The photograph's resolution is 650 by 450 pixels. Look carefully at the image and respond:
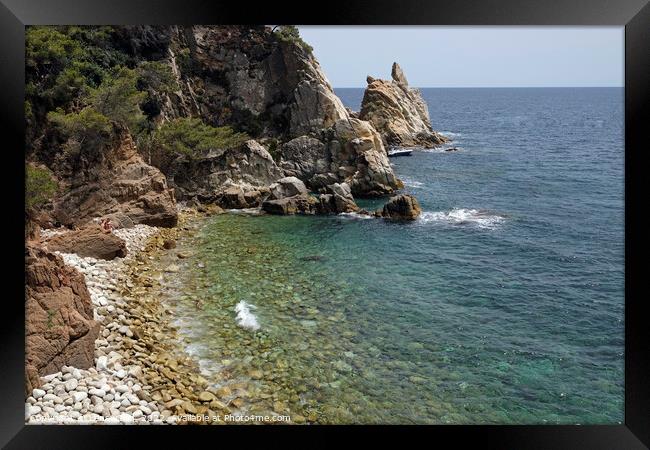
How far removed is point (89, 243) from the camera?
12328mm

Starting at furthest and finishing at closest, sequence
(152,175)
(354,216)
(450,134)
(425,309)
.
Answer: (450,134) → (354,216) → (152,175) → (425,309)

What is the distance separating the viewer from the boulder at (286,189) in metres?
22.4

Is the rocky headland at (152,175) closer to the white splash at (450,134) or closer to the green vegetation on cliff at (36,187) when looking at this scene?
the green vegetation on cliff at (36,187)

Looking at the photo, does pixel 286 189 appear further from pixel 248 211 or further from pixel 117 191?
pixel 117 191

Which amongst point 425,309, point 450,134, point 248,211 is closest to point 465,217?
point 248,211

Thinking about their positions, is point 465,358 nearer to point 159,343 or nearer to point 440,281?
point 440,281

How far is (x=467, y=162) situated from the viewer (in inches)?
1314

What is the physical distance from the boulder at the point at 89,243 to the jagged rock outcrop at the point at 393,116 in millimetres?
28343

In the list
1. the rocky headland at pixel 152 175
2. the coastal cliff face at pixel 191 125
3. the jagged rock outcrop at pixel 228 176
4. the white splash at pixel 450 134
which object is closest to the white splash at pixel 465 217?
the rocky headland at pixel 152 175

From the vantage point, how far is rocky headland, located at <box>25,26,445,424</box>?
24.5ft

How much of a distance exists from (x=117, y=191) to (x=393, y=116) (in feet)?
87.8

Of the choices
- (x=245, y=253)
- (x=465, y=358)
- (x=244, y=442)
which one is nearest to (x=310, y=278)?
(x=245, y=253)
